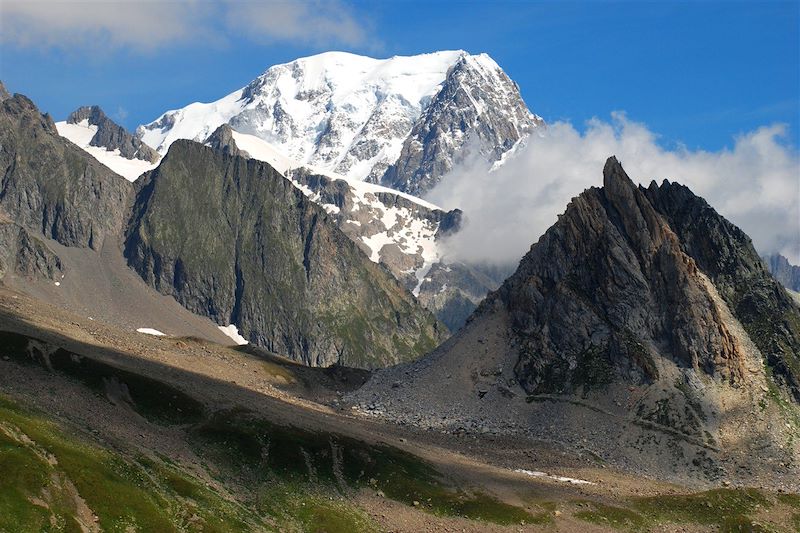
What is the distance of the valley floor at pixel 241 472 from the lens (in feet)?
279

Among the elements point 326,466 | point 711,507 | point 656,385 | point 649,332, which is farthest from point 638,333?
point 326,466

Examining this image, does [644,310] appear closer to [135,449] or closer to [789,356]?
[789,356]

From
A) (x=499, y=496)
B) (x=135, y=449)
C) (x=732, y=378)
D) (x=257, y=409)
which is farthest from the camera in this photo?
(x=732, y=378)

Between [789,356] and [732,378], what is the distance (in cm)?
1645

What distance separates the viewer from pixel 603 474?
149 m

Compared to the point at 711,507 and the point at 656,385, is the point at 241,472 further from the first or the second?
the point at 656,385

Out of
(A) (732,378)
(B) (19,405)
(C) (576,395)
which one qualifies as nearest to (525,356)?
(C) (576,395)

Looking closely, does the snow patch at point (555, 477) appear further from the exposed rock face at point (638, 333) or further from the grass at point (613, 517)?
the exposed rock face at point (638, 333)

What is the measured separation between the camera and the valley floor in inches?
3354

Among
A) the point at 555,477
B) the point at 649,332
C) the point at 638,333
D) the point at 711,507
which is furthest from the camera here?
the point at 649,332

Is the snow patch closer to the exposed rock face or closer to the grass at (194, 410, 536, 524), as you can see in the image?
the grass at (194, 410, 536, 524)

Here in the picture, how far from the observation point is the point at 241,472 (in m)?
108

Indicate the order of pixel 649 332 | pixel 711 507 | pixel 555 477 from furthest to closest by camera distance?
pixel 649 332 → pixel 555 477 → pixel 711 507

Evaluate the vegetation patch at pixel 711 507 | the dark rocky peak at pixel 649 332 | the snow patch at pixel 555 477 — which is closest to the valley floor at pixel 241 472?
the vegetation patch at pixel 711 507
